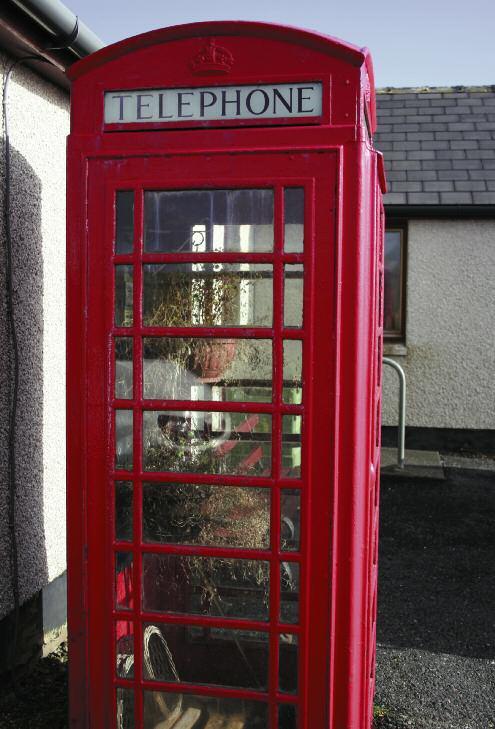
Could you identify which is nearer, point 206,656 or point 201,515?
point 201,515

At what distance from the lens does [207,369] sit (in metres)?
2.46

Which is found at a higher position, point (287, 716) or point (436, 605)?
point (287, 716)

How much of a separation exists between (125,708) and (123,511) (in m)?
0.71

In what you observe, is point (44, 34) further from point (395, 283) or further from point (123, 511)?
point (395, 283)

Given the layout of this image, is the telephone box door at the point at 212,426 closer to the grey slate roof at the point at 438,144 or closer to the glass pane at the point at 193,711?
the glass pane at the point at 193,711

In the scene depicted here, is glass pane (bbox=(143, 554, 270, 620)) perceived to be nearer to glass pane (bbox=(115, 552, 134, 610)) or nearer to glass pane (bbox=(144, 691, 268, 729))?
glass pane (bbox=(115, 552, 134, 610))

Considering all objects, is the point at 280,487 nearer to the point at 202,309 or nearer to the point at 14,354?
the point at 202,309

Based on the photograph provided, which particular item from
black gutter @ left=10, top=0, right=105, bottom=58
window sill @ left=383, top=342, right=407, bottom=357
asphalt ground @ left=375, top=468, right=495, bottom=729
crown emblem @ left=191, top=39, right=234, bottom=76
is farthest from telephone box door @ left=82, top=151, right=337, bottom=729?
window sill @ left=383, top=342, right=407, bottom=357

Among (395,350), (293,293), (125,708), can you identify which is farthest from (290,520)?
(395,350)

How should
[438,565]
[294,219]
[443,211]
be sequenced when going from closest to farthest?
[294,219]
[438,565]
[443,211]

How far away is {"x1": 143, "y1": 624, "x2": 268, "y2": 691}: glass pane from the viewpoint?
254 cm

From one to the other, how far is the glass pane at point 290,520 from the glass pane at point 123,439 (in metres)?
0.53

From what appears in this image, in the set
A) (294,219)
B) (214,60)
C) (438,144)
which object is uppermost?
(438,144)

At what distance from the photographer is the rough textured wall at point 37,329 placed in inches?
122
